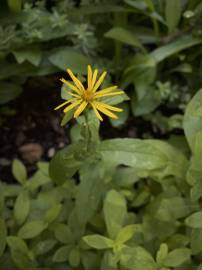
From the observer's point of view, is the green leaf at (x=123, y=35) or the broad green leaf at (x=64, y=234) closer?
the broad green leaf at (x=64, y=234)

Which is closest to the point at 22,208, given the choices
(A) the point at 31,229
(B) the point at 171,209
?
(A) the point at 31,229

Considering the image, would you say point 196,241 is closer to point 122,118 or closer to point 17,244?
point 17,244

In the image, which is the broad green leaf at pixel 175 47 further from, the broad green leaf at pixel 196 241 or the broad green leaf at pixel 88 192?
A: the broad green leaf at pixel 196 241

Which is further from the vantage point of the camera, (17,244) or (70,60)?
(70,60)

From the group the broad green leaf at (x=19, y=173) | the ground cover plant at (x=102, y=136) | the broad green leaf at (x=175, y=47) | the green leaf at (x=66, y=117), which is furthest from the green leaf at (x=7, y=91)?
the green leaf at (x=66, y=117)

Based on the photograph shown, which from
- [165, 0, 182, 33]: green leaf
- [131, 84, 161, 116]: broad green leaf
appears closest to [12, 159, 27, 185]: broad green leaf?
[131, 84, 161, 116]: broad green leaf

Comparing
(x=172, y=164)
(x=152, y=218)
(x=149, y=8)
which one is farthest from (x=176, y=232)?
(x=149, y=8)
